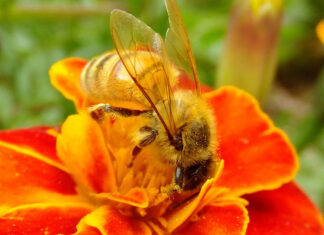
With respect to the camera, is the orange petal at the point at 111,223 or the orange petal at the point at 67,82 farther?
the orange petal at the point at 67,82

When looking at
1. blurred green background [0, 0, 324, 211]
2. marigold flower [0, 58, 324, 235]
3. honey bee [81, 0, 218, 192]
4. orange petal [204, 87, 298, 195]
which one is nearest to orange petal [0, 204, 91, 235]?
marigold flower [0, 58, 324, 235]

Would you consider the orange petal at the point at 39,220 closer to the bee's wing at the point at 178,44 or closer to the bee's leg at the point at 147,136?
the bee's leg at the point at 147,136

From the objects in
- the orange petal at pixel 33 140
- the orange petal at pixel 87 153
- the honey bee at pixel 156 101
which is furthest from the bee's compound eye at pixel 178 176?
the orange petal at pixel 33 140

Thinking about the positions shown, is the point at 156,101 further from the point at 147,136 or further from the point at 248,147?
the point at 248,147

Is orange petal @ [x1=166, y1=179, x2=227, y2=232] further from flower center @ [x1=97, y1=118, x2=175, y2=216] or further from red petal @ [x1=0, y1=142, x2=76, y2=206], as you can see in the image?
red petal @ [x1=0, y1=142, x2=76, y2=206]

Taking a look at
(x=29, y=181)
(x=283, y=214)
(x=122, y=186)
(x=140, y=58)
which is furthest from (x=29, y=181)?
(x=283, y=214)

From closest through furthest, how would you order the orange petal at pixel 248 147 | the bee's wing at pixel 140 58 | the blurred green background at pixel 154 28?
the bee's wing at pixel 140 58 < the orange petal at pixel 248 147 < the blurred green background at pixel 154 28

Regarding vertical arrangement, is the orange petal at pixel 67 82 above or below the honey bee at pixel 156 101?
below
